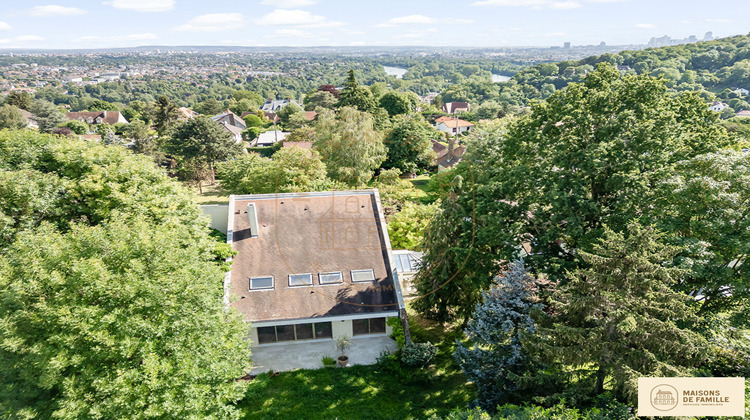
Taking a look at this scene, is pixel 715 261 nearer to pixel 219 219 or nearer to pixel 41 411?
pixel 41 411

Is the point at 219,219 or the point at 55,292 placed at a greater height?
the point at 55,292

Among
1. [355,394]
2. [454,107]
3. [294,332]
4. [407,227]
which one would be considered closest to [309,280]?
[294,332]

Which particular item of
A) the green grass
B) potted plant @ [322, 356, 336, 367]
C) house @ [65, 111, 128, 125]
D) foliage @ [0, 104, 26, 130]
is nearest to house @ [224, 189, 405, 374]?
potted plant @ [322, 356, 336, 367]

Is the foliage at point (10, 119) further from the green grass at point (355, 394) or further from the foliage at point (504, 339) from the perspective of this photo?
the foliage at point (504, 339)

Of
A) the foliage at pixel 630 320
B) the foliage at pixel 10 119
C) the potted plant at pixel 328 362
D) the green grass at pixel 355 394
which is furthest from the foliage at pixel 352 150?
the foliage at pixel 10 119

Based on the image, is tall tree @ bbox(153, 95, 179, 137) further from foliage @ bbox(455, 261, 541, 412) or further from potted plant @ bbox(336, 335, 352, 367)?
foliage @ bbox(455, 261, 541, 412)

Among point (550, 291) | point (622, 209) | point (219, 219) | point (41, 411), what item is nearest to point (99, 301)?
point (41, 411)
